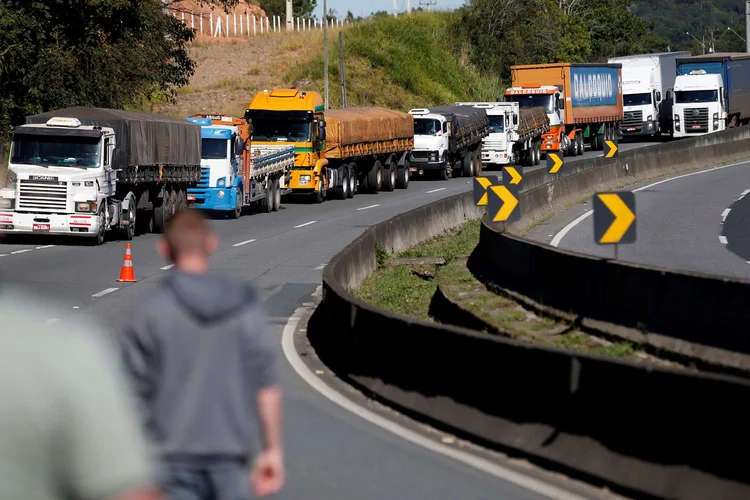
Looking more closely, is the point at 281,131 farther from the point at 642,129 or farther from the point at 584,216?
the point at 642,129

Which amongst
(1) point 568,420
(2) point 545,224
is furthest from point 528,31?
(1) point 568,420

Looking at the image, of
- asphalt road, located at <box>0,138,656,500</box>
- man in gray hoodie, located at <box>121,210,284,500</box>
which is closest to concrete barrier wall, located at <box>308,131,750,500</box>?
asphalt road, located at <box>0,138,656,500</box>

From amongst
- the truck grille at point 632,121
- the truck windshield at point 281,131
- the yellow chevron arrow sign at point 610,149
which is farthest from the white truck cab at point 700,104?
the truck windshield at point 281,131

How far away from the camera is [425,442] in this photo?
32.2ft

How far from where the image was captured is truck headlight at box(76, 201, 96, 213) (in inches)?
1091

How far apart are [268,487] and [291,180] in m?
36.9

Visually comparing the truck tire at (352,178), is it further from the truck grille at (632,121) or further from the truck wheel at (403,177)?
the truck grille at (632,121)

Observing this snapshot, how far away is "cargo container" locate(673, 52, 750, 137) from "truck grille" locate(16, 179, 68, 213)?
48.7 m

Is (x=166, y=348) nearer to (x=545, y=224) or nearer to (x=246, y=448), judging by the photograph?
(x=246, y=448)

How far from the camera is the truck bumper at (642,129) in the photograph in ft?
243

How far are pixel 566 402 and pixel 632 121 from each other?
222 feet

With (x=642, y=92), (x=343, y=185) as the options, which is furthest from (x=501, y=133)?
(x=642, y=92)

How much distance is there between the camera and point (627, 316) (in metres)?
14.8

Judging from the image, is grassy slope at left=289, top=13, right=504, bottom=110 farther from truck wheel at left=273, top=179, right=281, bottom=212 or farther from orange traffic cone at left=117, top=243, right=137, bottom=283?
orange traffic cone at left=117, top=243, right=137, bottom=283
